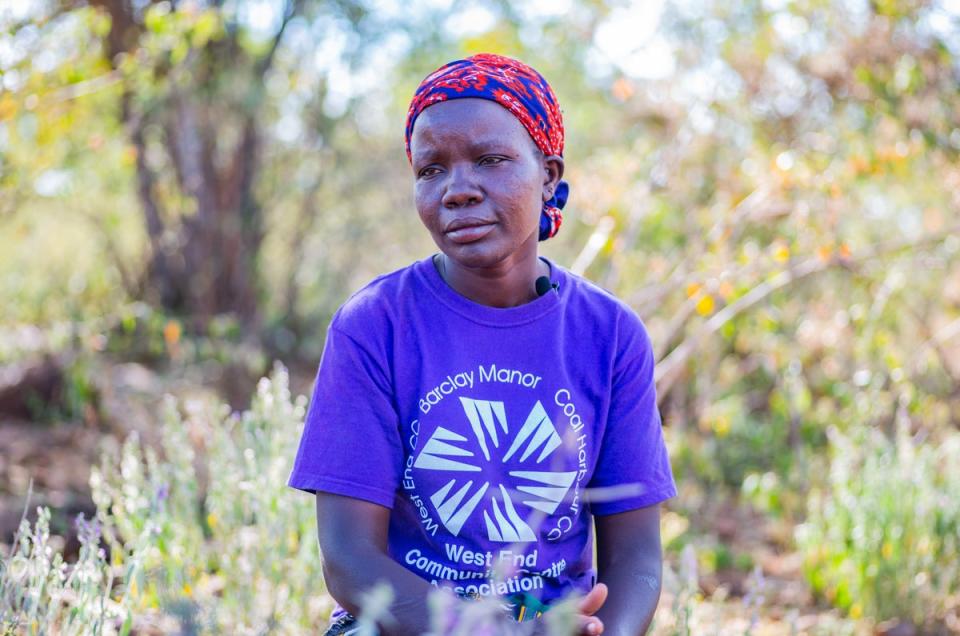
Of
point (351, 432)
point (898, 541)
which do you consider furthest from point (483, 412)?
point (898, 541)

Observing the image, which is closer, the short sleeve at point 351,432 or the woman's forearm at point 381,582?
the woman's forearm at point 381,582

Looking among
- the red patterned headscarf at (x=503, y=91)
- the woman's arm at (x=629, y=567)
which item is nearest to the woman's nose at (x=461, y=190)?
the red patterned headscarf at (x=503, y=91)

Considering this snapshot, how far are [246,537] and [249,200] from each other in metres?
4.64

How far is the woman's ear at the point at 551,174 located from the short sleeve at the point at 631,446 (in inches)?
13.2

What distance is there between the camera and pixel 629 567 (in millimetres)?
1980

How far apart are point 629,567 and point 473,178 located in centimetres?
78

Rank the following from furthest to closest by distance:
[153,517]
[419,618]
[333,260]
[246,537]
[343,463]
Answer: [333,260] → [246,537] → [153,517] → [343,463] → [419,618]

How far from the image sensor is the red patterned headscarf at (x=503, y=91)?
6.33ft

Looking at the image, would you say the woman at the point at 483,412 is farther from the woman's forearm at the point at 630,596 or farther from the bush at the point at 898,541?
the bush at the point at 898,541

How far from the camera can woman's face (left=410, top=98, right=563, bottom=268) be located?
192cm

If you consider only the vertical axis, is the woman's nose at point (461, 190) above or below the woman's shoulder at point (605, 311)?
above

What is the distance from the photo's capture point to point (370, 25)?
685 cm

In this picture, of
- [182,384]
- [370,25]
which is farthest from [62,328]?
[370,25]

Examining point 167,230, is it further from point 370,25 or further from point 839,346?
point 839,346
